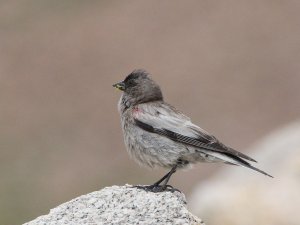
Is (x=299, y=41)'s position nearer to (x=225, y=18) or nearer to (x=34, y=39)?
(x=225, y=18)

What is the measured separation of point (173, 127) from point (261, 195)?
16.9 ft

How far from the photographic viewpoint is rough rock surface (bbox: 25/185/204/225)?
33.9 feet

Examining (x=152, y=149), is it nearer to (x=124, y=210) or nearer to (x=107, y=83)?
(x=124, y=210)

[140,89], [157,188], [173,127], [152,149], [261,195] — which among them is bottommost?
[157,188]

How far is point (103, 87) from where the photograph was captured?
113 feet

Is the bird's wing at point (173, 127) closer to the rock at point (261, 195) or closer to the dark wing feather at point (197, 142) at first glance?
the dark wing feather at point (197, 142)

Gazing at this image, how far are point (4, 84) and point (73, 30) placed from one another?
5595mm

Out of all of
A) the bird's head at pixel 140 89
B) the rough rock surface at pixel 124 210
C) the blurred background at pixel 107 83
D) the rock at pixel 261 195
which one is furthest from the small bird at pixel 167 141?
the blurred background at pixel 107 83

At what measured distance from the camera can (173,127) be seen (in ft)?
39.9

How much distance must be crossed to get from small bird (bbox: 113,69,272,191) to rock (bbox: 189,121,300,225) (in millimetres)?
4280

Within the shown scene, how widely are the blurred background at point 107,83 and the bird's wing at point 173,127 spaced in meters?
12.6

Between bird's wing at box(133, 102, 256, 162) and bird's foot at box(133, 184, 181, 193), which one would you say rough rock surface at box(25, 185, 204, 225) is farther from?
bird's wing at box(133, 102, 256, 162)

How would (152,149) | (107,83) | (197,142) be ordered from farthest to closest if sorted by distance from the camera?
(107,83) < (152,149) < (197,142)

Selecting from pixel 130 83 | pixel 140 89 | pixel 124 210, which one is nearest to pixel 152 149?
pixel 140 89
